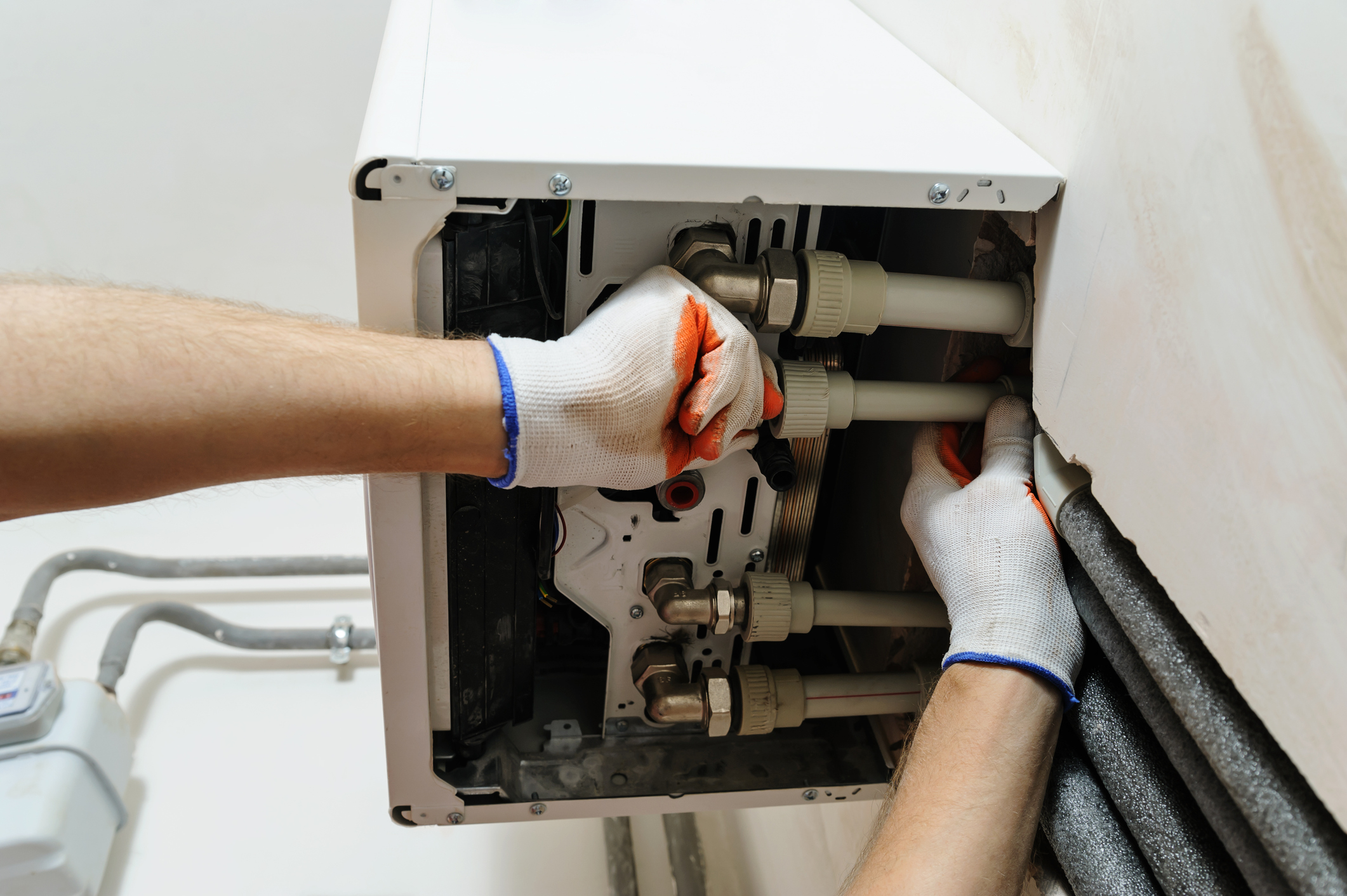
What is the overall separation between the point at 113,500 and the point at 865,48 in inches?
29.8

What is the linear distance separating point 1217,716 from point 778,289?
36 centimetres

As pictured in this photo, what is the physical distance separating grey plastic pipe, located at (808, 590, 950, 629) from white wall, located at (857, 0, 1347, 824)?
0.81 ft

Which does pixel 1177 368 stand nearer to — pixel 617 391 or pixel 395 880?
pixel 617 391

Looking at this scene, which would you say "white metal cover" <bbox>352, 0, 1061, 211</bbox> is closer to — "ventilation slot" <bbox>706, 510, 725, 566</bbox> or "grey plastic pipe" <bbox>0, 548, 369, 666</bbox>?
"ventilation slot" <bbox>706, 510, 725, 566</bbox>

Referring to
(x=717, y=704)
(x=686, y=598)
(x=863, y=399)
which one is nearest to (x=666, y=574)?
(x=686, y=598)

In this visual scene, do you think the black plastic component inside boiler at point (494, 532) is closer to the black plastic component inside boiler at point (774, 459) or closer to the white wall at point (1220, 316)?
the black plastic component inside boiler at point (774, 459)

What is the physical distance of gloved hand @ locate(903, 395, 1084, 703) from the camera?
0.59 metres

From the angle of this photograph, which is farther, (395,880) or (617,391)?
(395,880)

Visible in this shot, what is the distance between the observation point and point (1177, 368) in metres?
0.48

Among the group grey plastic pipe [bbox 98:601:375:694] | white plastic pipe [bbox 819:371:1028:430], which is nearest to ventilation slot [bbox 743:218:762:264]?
white plastic pipe [bbox 819:371:1028:430]

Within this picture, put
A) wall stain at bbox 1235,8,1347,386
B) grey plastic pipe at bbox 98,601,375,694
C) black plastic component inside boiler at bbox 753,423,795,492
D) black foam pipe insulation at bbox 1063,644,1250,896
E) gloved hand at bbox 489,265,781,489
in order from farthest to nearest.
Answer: grey plastic pipe at bbox 98,601,375,694 < black plastic component inside boiler at bbox 753,423,795,492 < gloved hand at bbox 489,265,781,489 < black foam pipe insulation at bbox 1063,644,1250,896 < wall stain at bbox 1235,8,1347,386

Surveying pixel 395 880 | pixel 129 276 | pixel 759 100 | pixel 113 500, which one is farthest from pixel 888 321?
pixel 129 276

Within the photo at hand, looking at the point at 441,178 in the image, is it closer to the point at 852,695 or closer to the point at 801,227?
the point at 801,227

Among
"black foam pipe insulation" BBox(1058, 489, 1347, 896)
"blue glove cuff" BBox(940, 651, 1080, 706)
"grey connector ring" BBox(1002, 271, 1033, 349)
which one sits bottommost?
"blue glove cuff" BBox(940, 651, 1080, 706)
